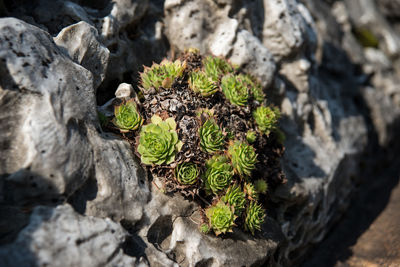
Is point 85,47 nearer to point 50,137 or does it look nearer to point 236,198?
point 50,137

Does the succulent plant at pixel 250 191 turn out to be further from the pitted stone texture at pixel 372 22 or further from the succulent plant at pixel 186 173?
the pitted stone texture at pixel 372 22

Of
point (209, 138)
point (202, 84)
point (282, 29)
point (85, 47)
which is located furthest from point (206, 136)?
point (282, 29)

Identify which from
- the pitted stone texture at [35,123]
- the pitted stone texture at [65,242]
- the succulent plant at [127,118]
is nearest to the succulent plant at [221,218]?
the pitted stone texture at [65,242]

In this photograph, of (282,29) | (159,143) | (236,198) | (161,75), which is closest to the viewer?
(159,143)

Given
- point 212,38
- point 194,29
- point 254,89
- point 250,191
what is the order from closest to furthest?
point 250,191
point 254,89
point 194,29
point 212,38

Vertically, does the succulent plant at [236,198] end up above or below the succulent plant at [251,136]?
below

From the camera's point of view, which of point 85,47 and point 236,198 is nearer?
point 236,198

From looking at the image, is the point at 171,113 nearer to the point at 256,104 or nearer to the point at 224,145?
the point at 224,145
